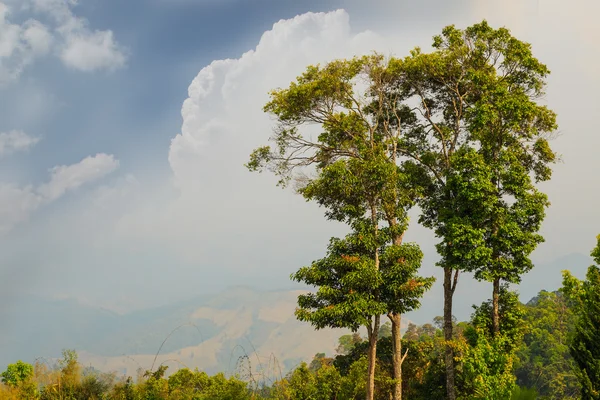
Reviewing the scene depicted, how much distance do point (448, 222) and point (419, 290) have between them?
3.45 metres

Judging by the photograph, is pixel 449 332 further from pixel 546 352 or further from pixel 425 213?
pixel 546 352

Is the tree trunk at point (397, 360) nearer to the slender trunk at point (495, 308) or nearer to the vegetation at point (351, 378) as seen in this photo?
the vegetation at point (351, 378)

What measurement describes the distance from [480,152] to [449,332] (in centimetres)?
740

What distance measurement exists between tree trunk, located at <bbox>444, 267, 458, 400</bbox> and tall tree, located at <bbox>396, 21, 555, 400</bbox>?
1.5 inches

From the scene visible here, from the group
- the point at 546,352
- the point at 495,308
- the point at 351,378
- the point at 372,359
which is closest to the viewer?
the point at 372,359

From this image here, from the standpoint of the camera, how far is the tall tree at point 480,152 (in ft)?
56.2

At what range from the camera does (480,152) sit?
1872cm

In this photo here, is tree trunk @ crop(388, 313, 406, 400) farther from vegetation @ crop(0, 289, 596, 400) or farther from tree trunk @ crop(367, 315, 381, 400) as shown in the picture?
tree trunk @ crop(367, 315, 381, 400)

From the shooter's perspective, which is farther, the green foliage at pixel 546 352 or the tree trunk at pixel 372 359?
the green foliage at pixel 546 352

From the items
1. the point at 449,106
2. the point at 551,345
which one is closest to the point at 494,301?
the point at 449,106

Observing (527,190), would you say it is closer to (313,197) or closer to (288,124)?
(313,197)

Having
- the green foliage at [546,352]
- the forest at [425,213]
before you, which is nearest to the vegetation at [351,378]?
the forest at [425,213]

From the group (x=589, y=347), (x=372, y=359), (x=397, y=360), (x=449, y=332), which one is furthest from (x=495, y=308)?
(x=589, y=347)

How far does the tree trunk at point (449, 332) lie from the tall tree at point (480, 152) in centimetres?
4
